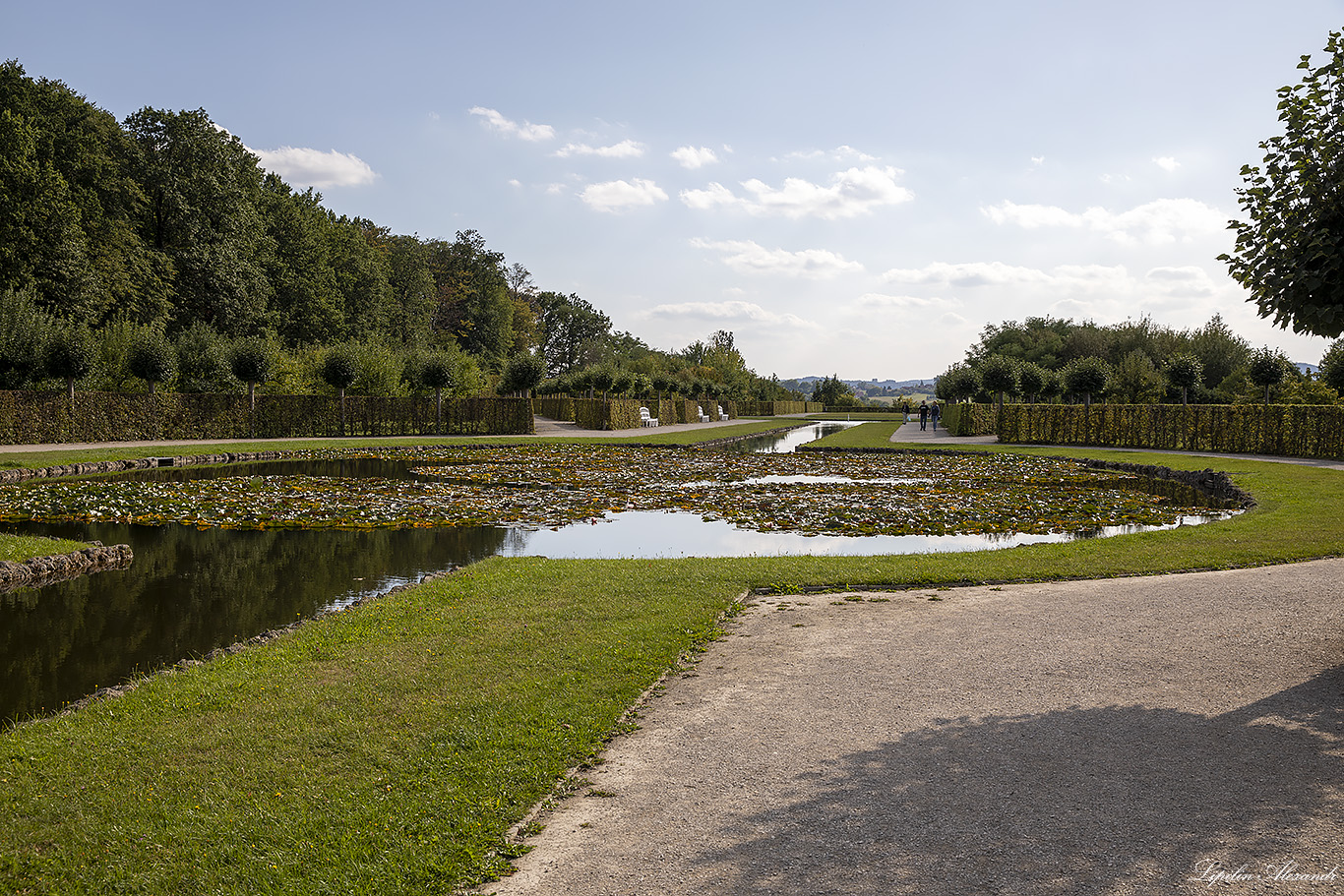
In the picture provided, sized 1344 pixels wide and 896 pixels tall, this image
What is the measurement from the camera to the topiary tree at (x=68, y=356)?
91.3ft

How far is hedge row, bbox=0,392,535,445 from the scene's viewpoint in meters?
27.7

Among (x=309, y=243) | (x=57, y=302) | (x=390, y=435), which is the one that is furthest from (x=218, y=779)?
(x=309, y=243)

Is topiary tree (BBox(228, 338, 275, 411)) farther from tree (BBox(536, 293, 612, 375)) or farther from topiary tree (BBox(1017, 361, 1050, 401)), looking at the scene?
tree (BBox(536, 293, 612, 375))

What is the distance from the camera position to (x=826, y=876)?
9.98 feet

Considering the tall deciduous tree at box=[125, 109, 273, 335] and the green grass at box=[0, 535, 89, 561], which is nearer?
the green grass at box=[0, 535, 89, 561]

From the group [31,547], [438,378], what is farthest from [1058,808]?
[438,378]

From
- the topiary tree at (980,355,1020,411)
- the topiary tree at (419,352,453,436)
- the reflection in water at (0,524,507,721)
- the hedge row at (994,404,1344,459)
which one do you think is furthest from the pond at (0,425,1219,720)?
the topiary tree at (980,355,1020,411)

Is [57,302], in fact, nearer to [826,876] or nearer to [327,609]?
[327,609]

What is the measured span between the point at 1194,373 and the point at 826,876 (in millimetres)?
32572

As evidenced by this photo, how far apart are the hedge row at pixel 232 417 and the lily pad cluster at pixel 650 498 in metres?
13.2

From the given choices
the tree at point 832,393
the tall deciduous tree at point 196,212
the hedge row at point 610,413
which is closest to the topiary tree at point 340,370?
the hedge row at point 610,413

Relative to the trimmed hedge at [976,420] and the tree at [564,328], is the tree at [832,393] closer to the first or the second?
the tree at [564,328]

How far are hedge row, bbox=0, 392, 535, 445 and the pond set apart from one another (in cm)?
1151

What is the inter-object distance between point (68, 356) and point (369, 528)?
895 inches
